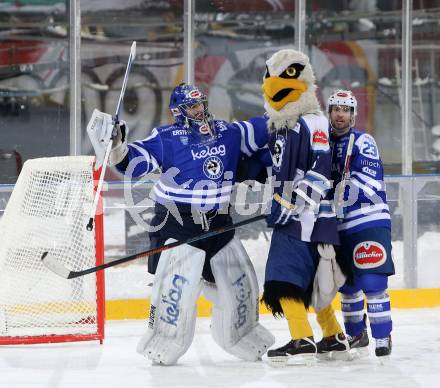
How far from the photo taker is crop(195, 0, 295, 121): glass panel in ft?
27.9

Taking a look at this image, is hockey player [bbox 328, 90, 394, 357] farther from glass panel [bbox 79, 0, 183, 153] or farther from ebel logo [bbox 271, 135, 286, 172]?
glass panel [bbox 79, 0, 183, 153]

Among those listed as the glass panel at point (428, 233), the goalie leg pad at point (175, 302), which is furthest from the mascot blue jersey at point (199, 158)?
the glass panel at point (428, 233)

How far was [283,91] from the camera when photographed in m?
4.95

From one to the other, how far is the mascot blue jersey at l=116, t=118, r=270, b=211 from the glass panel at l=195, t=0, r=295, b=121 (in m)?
3.38

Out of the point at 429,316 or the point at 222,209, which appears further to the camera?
the point at 429,316

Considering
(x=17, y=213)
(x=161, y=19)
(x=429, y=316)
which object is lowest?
(x=429, y=316)

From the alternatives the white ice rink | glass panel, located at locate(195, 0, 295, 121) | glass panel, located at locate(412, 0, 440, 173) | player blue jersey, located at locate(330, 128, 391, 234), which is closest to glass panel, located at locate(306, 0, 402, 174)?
glass panel, located at locate(412, 0, 440, 173)

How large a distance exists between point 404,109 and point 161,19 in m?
1.67

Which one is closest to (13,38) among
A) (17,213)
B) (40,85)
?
(40,85)

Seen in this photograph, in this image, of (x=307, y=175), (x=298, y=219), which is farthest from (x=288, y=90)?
(x=298, y=219)

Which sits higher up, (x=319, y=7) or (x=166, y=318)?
(x=319, y=7)

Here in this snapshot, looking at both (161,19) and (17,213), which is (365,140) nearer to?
(17,213)

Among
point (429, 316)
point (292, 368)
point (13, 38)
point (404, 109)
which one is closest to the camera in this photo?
Answer: point (292, 368)

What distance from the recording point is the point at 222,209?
5.08 metres
